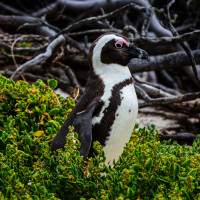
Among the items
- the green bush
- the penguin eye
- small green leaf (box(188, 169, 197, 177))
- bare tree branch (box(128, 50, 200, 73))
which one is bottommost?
bare tree branch (box(128, 50, 200, 73))

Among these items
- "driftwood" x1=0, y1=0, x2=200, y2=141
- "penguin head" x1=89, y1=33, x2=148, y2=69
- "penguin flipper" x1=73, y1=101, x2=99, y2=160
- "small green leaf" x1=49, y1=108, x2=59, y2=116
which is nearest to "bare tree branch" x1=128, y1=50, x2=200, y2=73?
"driftwood" x1=0, y1=0, x2=200, y2=141

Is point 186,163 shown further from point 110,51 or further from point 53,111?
point 53,111

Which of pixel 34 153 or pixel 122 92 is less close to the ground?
pixel 122 92

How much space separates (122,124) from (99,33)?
3.27 meters

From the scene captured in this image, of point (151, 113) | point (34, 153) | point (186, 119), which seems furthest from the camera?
point (151, 113)

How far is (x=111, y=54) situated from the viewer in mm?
1969

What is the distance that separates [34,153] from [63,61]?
109 inches

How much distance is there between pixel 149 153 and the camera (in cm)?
155

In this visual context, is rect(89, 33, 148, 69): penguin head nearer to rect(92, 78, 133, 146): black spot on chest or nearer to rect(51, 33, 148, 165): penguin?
rect(51, 33, 148, 165): penguin

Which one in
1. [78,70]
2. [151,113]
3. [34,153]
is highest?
[34,153]

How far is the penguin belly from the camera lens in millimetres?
1846

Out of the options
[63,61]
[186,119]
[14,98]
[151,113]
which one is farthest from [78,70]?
[14,98]

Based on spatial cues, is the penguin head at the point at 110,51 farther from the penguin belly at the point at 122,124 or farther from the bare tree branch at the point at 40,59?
the bare tree branch at the point at 40,59

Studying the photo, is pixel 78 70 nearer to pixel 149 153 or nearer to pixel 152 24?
pixel 152 24
